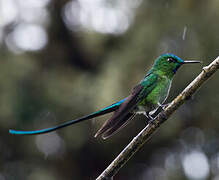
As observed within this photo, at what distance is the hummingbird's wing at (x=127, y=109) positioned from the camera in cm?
300

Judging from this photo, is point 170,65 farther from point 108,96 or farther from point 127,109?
point 108,96

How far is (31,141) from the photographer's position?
7.71 meters

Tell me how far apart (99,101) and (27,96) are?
1570 mm

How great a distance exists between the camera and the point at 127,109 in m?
3.05

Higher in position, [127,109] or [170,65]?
[170,65]

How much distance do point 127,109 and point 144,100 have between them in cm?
43

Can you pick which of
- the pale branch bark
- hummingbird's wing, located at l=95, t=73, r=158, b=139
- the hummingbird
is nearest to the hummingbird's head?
the hummingbird

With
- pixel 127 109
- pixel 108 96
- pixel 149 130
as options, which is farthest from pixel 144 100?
pixel 108 96

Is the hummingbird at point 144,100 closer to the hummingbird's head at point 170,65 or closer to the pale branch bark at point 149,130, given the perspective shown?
the hummingbird's head at point 170,65

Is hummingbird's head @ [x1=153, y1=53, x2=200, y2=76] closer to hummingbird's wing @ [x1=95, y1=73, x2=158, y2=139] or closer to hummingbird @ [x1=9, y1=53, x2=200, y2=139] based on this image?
hummingbird @ [x1=9, y1=53, x2=200, y2=139]

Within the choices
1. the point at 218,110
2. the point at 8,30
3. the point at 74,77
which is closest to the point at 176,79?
the point at 218,110

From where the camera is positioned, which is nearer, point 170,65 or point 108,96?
point 170,65

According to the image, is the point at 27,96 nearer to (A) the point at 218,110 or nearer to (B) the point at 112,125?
(A) the point at 218,110


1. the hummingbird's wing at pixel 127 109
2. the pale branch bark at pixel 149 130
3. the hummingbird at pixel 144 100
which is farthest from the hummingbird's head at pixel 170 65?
the pale branch bark at pixel 149 130
